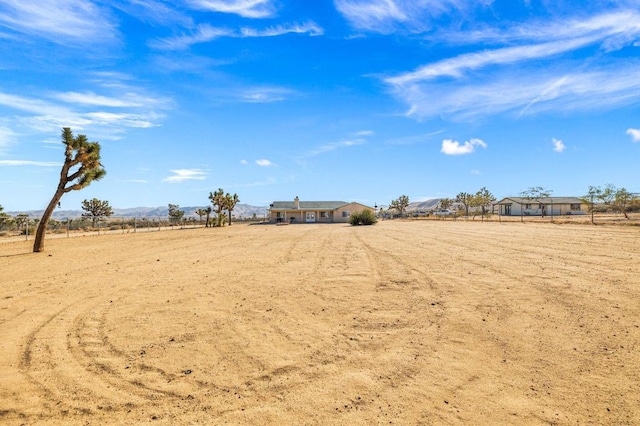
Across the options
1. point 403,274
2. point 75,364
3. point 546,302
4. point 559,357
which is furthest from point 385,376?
point 403,274

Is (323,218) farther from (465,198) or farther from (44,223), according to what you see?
(44,223)

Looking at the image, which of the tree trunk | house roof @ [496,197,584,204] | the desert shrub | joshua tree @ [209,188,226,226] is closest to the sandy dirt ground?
the tree trunk

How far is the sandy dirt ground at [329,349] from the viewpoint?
11.8ft

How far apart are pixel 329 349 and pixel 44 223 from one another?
A: 2068cm

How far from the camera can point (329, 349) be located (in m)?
5.00

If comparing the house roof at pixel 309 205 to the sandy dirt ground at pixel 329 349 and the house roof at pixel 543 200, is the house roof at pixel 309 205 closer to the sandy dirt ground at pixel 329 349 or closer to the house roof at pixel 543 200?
the house roof at pixel 543 200

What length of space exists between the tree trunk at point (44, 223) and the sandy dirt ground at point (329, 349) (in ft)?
38.9

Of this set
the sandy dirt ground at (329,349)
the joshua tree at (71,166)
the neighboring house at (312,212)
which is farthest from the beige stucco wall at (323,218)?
the sandy dirt ground at (329,349)

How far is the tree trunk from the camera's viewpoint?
61.9 feet

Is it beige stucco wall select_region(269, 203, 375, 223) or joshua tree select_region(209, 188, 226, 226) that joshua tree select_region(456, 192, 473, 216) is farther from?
joshua tree select_region(209, 188, 226, 226)

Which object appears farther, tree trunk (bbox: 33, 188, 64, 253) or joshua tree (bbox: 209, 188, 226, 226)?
joshua tree (bbox: 209, 188, 226, 226)

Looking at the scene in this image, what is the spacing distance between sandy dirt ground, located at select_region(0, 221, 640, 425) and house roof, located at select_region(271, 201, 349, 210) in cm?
6145

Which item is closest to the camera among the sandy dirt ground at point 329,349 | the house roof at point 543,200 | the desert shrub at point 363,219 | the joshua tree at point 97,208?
the sandy dirt ground at point 329,349

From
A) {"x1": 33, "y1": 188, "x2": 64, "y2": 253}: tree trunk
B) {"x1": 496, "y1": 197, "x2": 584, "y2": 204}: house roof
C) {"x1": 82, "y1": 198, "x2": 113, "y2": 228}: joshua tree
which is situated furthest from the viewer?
{"x1": 496, "y1": 197, "x2": 584, "y2": 204}: house roof
